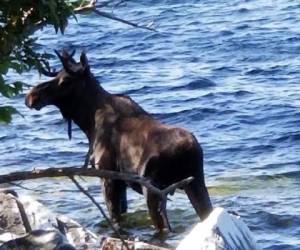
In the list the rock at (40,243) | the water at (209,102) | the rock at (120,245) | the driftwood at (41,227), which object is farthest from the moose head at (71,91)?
the rock at (40,243)

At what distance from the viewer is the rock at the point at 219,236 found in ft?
27.1

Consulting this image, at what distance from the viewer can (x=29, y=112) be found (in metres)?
16.0

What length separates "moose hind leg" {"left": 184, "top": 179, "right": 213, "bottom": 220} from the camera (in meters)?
10.7

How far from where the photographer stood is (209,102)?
16.1 m

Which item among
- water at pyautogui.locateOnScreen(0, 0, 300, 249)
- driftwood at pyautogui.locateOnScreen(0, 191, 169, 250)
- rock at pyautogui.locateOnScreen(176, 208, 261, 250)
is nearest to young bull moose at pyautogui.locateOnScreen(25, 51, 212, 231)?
water at pyautogui.locateOnScreen(0, 0, 300, 249)

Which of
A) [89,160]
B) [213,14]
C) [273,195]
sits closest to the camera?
[89,160]

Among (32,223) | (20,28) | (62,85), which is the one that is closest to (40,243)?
(20,28)

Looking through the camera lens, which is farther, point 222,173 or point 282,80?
point 282,80

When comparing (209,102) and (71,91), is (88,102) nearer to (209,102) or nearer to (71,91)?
(71,91)

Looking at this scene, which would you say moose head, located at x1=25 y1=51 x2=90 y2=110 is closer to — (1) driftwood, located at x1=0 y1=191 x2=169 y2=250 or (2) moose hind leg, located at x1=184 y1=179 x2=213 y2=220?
(1) driftwood, located at x1=0 y1=191 x2=169 y2=250

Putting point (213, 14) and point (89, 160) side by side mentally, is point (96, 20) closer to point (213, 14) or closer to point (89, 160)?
point (213, 14)

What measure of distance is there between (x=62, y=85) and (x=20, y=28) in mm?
4582

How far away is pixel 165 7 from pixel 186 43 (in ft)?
10.4

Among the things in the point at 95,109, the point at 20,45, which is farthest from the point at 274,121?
the point at 20,45
